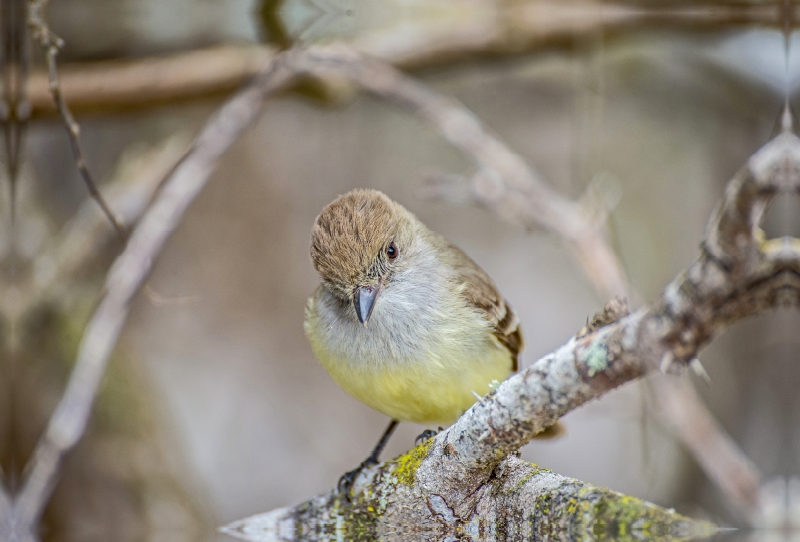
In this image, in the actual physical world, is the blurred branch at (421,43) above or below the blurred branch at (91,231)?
above

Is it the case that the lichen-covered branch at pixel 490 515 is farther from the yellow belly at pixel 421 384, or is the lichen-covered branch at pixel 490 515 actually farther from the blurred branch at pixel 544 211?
the blurred branch at pixel 544 211

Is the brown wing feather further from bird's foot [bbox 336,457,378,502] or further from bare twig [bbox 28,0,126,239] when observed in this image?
bare twig [bbox 28,0,126,239]

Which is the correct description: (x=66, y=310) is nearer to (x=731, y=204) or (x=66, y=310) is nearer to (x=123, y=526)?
(x=123, y=526)

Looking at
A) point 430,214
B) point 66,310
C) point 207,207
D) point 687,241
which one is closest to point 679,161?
point 687,241

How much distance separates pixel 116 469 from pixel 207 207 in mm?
1754

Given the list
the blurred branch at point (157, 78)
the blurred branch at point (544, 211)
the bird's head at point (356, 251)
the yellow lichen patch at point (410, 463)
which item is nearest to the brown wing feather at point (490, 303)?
the bird's head at point (356, 251)

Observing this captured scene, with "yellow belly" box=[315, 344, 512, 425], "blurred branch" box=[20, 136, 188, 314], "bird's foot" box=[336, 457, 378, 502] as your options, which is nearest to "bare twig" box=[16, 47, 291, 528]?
"blurred branch" box=[20, 136, 188, 314]

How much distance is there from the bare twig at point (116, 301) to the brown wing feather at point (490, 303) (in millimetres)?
1398

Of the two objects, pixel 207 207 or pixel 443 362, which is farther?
pixel 207 207

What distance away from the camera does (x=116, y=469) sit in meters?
3.82

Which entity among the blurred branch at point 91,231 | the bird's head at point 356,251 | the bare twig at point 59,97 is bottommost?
the bird's head at point 356,251

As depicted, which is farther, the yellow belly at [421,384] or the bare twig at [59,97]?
the bare twig at [59,97]

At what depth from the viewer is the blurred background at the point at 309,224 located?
3867 millimetres

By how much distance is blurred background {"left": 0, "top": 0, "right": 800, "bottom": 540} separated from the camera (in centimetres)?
387
